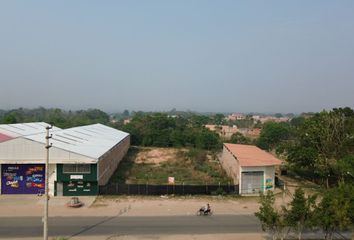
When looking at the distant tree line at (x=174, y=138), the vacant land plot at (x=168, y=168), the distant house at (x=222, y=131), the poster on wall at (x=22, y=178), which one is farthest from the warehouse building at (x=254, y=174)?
the distant house at (x=222, y=131)

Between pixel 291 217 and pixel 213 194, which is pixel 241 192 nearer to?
pixel 213 194

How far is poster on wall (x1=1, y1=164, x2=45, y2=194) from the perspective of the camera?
33625 mm

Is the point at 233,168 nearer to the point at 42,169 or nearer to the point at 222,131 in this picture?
the point at 42,169

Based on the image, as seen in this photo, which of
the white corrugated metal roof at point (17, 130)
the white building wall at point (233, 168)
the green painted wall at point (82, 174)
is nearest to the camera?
the green painted wall at point (82, 174)

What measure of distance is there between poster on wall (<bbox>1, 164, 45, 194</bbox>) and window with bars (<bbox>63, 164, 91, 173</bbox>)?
2.30m

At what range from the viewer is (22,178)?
111ft

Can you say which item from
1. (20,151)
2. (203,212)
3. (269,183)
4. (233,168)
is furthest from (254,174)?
(20,151)

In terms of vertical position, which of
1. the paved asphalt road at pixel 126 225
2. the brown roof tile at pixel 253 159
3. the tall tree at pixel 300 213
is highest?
the brown roof tile at pixel 253 159

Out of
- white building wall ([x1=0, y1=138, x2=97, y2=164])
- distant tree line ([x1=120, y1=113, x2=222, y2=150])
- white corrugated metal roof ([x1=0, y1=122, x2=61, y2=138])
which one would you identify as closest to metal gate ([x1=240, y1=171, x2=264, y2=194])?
white building wall ([x1=0, y1=138, x2=97, y2=164])

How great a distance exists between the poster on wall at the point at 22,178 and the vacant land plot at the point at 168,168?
1024 cm

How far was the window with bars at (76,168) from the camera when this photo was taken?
33250 mm

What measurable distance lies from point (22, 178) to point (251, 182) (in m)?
21.2

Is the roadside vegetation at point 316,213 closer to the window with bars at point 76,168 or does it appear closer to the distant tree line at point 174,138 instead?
the window with bars at point 76,168

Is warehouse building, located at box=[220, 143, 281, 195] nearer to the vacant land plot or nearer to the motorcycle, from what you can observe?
the vacant land plot
